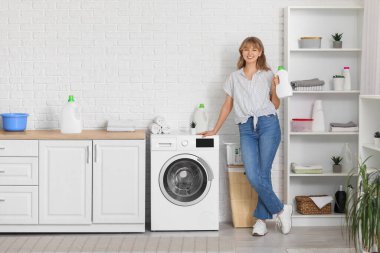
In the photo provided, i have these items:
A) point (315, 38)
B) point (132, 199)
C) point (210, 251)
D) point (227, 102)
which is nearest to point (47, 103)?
point (132, 199)

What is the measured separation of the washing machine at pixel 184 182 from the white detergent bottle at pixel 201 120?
295 millimetres

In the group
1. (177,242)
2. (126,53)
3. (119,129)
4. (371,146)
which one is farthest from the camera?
(126,53)

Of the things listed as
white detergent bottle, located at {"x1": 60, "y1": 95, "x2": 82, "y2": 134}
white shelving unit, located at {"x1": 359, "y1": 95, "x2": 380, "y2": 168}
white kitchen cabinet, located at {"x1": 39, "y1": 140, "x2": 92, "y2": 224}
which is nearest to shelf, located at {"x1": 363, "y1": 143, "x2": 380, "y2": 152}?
white shelving unit, located at {"x1": 359, "y1": 95, "x2": 380, "y2": 168}

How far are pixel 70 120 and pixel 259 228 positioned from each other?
1.85m

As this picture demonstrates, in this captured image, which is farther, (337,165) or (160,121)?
(337,165)

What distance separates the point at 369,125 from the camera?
5.51m

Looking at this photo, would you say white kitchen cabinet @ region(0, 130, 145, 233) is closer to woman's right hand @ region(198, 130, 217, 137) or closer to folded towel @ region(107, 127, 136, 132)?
folded towel @ region(107, 127, 136, 132)

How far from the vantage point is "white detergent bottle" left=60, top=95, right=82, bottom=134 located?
5.80 metres

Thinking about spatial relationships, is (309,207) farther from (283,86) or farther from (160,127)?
(160,127)

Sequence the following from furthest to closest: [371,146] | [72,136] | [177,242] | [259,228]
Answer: [259,228]
[72,136]
[177,242]
[371,146]

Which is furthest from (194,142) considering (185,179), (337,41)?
(337,41)

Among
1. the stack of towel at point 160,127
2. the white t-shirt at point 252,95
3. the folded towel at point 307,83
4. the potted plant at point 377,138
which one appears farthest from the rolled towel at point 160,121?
the potted plant at point 377,138

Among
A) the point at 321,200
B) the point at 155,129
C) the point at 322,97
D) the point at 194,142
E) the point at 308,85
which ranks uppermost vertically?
the point at 308,85

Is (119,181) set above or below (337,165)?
below
